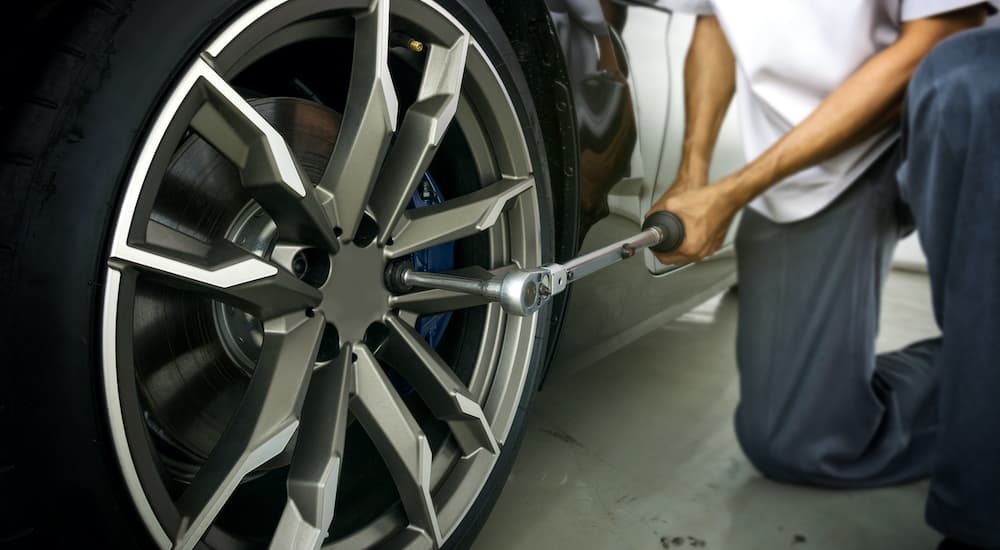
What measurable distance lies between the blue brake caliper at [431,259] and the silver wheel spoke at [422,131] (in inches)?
5.0

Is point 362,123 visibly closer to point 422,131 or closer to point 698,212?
point 422,131

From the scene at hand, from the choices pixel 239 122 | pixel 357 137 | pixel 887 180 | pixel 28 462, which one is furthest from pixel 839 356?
pixel 28 462

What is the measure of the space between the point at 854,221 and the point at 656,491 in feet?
1.75

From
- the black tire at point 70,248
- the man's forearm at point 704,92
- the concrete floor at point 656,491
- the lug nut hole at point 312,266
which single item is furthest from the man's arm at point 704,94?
the black tire at point 70,248

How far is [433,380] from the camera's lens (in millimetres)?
744

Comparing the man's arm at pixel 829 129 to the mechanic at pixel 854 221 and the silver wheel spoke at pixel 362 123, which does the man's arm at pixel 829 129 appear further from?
the silver wheel spoke at pixel 362 123

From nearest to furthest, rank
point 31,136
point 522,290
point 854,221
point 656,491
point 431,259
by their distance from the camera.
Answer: point 31,136 → point 522,290 → point 431,259 → point 656,491 → point 854,221

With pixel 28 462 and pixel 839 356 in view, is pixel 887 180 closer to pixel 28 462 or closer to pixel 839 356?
pixel 839 356

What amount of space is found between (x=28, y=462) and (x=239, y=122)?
10.2 inches

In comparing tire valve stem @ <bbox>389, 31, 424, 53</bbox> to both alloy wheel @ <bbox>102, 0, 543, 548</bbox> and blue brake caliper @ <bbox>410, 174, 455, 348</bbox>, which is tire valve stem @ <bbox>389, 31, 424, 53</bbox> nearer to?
alloy wheel @ <bbox>102, 0, 543, 548</bbox>

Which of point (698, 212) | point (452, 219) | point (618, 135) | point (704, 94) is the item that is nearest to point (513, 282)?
point (452, 219)

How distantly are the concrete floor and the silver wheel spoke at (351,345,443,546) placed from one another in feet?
0.68

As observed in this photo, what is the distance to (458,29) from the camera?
2.29ft

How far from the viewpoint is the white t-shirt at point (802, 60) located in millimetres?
1115
